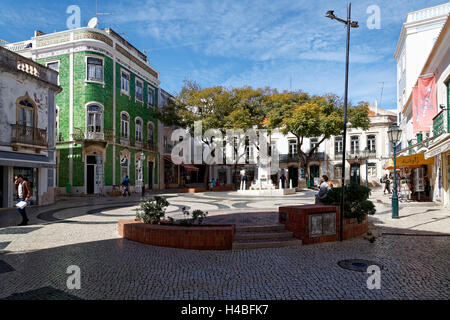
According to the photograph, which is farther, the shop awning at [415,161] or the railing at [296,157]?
the railing at [296,157]

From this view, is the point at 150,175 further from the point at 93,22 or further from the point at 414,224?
the point at 414,224

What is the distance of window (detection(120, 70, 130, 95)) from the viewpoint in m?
25.9

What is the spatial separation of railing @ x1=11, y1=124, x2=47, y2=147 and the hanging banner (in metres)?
19.5

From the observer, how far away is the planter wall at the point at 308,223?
691 cm

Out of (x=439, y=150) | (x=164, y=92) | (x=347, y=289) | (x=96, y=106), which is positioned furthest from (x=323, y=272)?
(x=164, y=92)

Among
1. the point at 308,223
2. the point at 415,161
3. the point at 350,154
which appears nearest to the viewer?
the point at 308,223

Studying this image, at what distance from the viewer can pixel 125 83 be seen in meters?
26.3

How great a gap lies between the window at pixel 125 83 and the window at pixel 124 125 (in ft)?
6.87

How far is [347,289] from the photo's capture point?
169 inches

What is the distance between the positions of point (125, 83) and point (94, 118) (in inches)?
187

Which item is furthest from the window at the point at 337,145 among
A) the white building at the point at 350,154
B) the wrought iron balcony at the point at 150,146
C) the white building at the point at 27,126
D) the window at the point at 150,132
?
the white building at the point at 27,126

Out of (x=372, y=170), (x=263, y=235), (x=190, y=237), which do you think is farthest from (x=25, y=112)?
(x=372, y=170)

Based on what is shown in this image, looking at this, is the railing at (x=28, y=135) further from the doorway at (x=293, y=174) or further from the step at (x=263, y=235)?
the doorway at (x=293, y=174)

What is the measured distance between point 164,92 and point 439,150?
27767 millimetres
